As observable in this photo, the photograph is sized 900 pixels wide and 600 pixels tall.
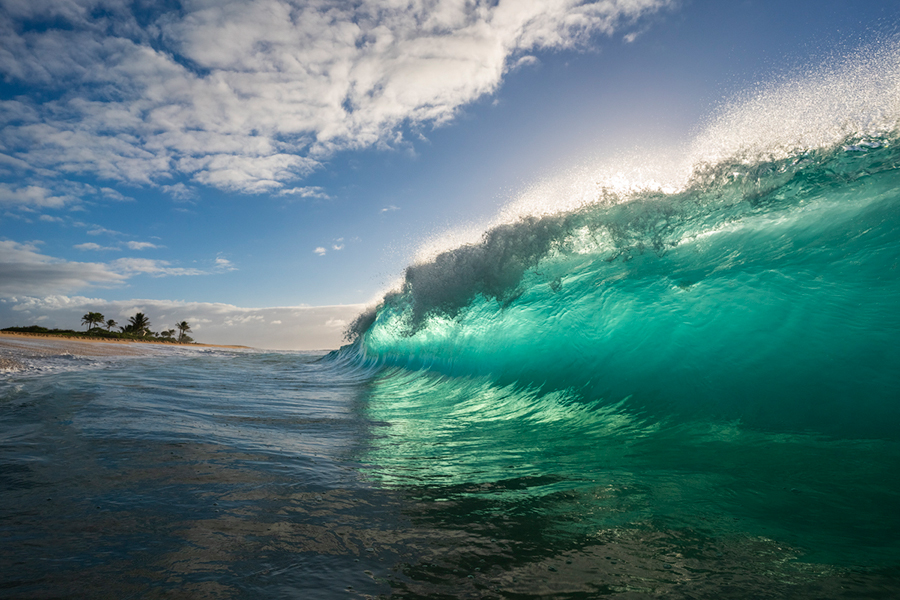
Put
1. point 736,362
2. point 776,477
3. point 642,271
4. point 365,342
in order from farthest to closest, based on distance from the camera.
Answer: point 365,342 < point 642,271 < point 736,362 < point 776,477

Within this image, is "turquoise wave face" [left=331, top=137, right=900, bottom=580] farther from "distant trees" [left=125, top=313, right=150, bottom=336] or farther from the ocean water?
"distant trees" [left=125, top=313, right=150, bottom=336]

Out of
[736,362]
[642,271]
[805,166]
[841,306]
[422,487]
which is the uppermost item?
[805,166]

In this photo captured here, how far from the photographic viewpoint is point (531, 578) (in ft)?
5.28

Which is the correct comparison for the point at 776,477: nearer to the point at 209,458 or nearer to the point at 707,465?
the point at 707,465

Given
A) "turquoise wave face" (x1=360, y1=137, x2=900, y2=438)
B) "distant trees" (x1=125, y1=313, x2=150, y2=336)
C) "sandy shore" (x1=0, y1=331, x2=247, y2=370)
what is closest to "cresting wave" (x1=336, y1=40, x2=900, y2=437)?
"turquoise wave face" (x1=360, y1=137, x2=900, y2=438)

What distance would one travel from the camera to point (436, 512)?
2225 millimetres

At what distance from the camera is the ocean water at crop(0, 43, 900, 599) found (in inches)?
65.9

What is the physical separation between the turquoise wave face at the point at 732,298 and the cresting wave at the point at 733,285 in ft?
0.05

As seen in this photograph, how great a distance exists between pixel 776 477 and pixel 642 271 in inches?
127

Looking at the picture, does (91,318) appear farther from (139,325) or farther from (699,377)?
(699,377)

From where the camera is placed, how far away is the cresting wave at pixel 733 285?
3666mm

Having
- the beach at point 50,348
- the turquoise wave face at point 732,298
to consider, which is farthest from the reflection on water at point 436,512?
the beach at point 50,348

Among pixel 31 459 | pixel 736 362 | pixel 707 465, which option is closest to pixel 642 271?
pixel 736 362

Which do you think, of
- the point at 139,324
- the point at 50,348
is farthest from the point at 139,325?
the point at 50,348
